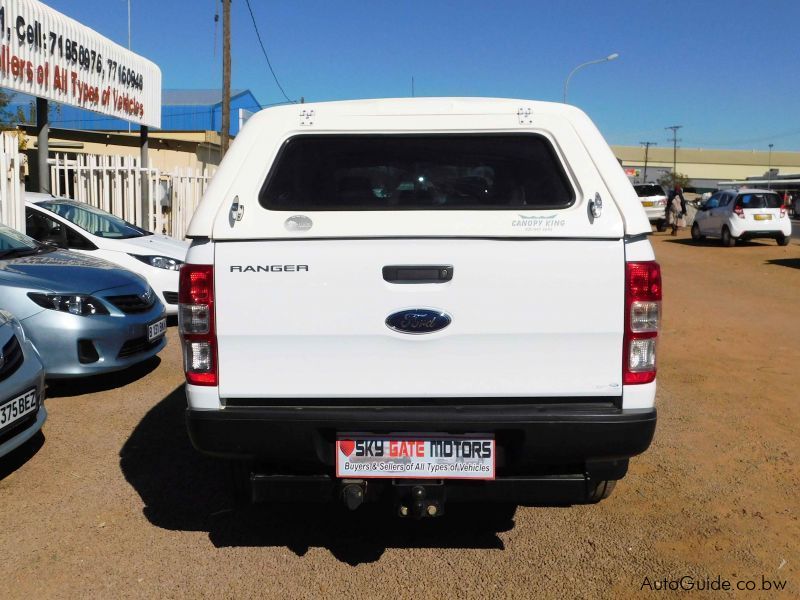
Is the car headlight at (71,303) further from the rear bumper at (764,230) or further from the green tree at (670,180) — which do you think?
the green tree at (670,180)

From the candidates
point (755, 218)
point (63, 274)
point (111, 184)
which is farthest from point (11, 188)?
point (755, 218)

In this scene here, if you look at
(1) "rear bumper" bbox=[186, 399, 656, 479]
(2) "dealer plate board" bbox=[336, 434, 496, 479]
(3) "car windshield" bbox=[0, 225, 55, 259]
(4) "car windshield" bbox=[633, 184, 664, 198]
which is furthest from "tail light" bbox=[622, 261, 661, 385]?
(4) "car windshield" bbox=[633, 184, 664, 198]

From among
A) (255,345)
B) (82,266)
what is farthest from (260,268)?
(82,266)

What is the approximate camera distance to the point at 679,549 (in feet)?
12.0

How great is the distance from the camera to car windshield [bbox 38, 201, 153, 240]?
9.23 metres

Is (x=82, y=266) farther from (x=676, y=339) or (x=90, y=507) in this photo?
(x=676, y=339)

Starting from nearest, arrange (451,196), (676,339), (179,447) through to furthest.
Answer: (451,196) < (179,447) < (676,339)

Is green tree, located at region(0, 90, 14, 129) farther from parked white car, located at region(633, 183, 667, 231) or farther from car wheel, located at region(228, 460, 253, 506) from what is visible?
car wheel, located at region(228, 460, 253, 506)

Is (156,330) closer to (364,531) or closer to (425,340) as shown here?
(364,531)

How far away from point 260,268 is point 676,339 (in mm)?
7010

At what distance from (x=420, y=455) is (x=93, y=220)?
7.57 meters

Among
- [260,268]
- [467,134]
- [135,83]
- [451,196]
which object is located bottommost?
[260,268]

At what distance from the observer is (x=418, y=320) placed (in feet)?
10.0

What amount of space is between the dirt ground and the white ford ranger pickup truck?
0.48 m
